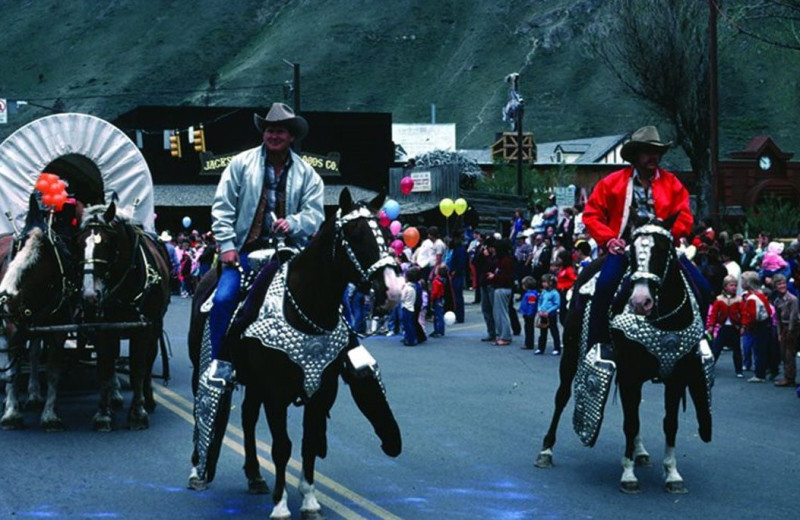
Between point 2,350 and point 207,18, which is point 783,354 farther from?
point 207,18

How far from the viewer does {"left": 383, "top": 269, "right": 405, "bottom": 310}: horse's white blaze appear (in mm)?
7297

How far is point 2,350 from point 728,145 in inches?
4182

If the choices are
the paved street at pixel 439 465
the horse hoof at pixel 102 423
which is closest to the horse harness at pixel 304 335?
the paved street at pixel 439 465

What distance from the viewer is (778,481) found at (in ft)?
32.0

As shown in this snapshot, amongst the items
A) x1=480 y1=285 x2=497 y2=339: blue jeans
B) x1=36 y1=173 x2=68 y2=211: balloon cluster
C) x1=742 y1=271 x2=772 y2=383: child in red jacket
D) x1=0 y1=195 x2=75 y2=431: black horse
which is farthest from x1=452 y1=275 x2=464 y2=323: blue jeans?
x1=36 y1=173 x2=68 y2=211: balloon cluster

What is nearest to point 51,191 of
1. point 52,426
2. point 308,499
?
point 52,426

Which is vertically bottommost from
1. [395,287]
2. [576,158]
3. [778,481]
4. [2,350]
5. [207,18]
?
[778,481]

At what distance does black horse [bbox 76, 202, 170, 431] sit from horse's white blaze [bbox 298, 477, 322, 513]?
4297 mm

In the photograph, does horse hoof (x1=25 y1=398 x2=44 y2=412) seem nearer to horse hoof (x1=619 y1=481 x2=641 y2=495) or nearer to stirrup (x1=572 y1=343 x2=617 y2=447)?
stirrup (x1=572 y1=343 x2=617 y2=447)

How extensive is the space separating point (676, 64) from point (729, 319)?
31180mm

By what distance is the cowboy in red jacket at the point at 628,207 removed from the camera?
9398mm

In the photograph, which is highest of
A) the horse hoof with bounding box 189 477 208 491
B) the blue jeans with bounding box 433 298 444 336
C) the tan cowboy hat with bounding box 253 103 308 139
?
the tan cowboy hat with bounding box 253 103 308 139

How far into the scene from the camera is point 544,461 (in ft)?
33.2

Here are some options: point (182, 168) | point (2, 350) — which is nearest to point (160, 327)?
point (2, 350)
